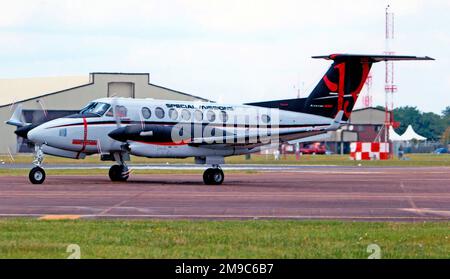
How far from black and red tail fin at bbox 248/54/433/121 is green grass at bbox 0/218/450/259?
19.1 m

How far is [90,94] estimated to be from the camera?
9031 cm

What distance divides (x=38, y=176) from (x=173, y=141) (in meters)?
5.00

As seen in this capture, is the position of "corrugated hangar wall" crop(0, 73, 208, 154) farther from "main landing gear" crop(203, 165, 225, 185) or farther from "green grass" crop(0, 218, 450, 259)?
"green grass" crop(0, 218, 450, 259)

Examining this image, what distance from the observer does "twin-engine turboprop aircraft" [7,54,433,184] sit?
113ft

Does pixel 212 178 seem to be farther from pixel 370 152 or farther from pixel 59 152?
pixel 370 152

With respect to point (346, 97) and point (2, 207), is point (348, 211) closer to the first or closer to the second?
point (2, 207)

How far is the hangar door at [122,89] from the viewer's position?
3374 inches

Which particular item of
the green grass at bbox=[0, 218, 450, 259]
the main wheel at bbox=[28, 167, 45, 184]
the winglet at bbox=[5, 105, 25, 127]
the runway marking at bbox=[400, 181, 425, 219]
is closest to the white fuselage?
the main wheel at bbox=[28, 167, 45, 184]

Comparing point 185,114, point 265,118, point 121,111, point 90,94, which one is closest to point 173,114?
point 185,114

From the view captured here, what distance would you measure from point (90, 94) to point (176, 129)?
56.3m

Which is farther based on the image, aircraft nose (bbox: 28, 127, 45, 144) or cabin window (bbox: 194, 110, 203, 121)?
cabin window (bbox: 194, 110, 203, 121)

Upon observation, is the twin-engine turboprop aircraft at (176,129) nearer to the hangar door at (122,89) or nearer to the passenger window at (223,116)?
the passenger window at (223,116)

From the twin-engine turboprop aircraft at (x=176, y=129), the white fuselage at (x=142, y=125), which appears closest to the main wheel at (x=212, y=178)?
the twin-engine turboprop aircraft at (x=176, y=129)
